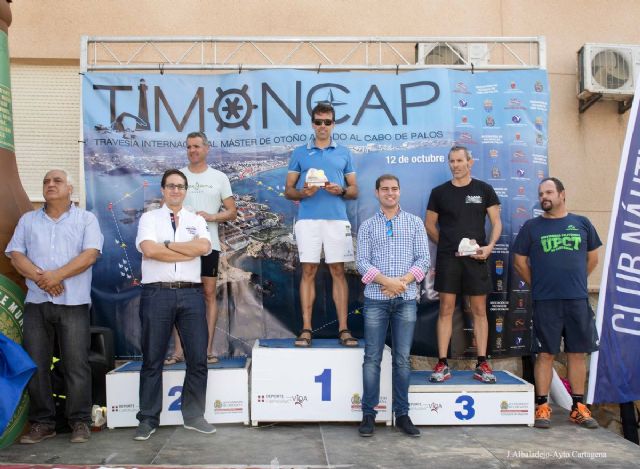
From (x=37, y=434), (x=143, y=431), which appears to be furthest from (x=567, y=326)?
(x=37, y=434)

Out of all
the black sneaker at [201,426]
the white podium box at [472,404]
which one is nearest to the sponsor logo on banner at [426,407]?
the white podium box at [472,404]

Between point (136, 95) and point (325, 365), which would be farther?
point (136, 95)

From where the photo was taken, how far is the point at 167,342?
3.97m

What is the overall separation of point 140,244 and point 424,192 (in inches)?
99.2

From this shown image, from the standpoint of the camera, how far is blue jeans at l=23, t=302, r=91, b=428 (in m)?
3.87

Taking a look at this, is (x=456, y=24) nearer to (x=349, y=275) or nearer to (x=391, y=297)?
(x=349, y=275)

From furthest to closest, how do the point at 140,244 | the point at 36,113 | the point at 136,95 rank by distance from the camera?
the point at 36,113
the point at 136,95
the point at 140,244

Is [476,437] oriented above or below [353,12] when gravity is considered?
below

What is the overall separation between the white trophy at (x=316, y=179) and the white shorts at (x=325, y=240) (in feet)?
1.03

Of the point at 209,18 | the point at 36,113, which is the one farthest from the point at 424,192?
the point at 36,113

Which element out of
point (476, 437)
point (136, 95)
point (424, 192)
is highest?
point (136, 95)

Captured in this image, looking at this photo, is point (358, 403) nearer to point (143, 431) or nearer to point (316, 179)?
point (143, 431)

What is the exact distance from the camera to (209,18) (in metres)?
6.70

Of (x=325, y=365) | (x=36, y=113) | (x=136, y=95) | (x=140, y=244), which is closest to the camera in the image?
(x=140, y=244)
